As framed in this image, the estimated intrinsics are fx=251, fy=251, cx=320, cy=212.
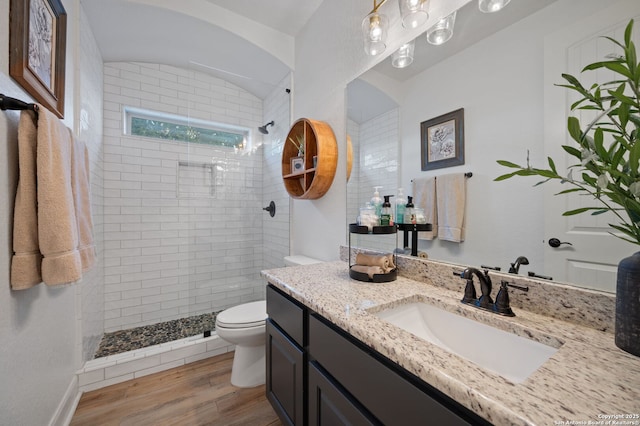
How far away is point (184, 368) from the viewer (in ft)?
6.34

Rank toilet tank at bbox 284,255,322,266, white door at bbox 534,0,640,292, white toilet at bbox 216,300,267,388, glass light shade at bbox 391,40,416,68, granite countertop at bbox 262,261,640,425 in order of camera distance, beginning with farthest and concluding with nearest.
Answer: toilet tank at bbox 284,255,322,266
white toilet at bbox 216,300,267,388
glass light shade at bbox 391,40,416,68
white door at bbox 534,0,640,292
granite countertop at bbox 262,261,640,425

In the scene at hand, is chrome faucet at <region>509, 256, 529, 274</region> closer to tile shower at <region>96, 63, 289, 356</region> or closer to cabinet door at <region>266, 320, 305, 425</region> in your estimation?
cabinet door at <region>266, 320, 305, 425</region>

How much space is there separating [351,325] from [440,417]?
296 mm

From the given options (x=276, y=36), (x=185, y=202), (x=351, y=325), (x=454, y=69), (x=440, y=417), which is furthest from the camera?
(x=185, y=202)

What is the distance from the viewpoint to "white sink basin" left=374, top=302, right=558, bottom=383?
2.31ft

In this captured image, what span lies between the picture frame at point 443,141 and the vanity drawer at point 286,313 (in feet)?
2.93

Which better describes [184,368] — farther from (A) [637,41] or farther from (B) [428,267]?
(A) [637,41]

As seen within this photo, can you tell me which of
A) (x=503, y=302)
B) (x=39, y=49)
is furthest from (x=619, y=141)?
(x=39, y=49)

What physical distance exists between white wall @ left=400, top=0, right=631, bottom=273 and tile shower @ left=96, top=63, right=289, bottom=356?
5.85ft

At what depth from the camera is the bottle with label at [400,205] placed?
1.31m

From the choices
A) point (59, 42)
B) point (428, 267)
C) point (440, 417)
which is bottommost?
point (440, 417)

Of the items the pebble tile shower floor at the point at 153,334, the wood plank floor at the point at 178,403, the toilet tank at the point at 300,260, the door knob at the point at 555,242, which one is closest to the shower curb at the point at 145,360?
the wood plank floor at the point at 178,403

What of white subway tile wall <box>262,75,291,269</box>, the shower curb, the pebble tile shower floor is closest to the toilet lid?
the shower curb

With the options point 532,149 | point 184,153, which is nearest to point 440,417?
point 532,149
